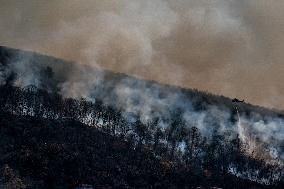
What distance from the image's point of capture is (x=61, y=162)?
544ft

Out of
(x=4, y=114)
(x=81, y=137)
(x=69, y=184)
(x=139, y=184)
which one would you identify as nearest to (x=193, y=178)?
(x=139, y=184)

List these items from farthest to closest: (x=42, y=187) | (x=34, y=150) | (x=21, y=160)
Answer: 1. (x=34, y=150)
2. (x=21, y=160)
3. (x=42, y=187)

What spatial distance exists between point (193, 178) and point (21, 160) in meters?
59.0

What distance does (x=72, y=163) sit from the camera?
168 meters

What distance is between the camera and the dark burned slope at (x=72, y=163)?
152 metres

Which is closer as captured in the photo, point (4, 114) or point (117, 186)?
point (117, 186)

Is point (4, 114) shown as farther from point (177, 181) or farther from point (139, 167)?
point (177, 181)

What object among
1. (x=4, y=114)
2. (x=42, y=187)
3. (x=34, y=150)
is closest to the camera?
(x=42, y=187)

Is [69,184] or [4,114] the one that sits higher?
[4,114]

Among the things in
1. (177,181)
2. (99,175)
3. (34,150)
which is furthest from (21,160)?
(177,181)

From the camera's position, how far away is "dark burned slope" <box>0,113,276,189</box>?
498 ft

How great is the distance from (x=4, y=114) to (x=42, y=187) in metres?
55.0

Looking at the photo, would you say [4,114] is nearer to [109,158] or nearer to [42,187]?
[109,158]

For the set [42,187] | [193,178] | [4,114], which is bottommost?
[42,187]
